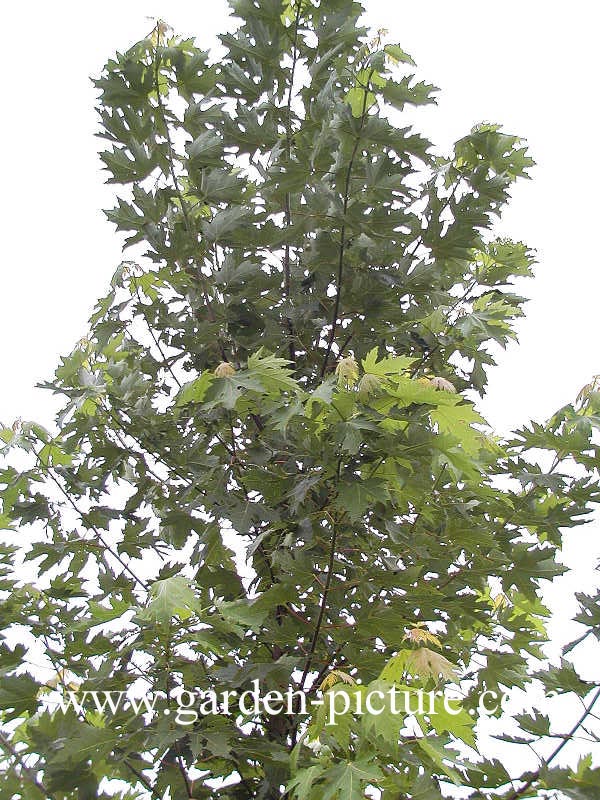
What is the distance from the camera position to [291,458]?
62.5 inches

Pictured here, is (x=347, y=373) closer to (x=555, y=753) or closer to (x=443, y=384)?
(x=443, y=384)

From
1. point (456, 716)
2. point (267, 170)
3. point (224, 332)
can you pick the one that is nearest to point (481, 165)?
point (267, 170)

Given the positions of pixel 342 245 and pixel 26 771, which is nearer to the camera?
pixel 26 771

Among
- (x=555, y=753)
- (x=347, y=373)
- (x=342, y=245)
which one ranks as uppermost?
(x=342, y=245)

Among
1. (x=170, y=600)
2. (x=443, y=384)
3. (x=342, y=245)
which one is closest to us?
(x=170, y=600)

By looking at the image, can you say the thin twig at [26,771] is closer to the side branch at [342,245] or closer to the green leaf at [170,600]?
the green leaf at [170,600]

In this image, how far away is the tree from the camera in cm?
126

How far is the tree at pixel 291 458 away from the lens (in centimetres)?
126

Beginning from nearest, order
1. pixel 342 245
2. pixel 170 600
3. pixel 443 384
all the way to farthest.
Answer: pixel 170 600
pixel 443 384
pixel 342 245

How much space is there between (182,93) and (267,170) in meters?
0.28

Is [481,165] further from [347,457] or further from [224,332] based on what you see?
[347,457]

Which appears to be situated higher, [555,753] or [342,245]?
[342,245]

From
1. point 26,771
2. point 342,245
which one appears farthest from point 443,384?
point 26,771

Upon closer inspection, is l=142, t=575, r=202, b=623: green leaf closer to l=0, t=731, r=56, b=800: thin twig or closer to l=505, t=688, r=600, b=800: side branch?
l=0, t=731, r=56, b=800: thin twig
